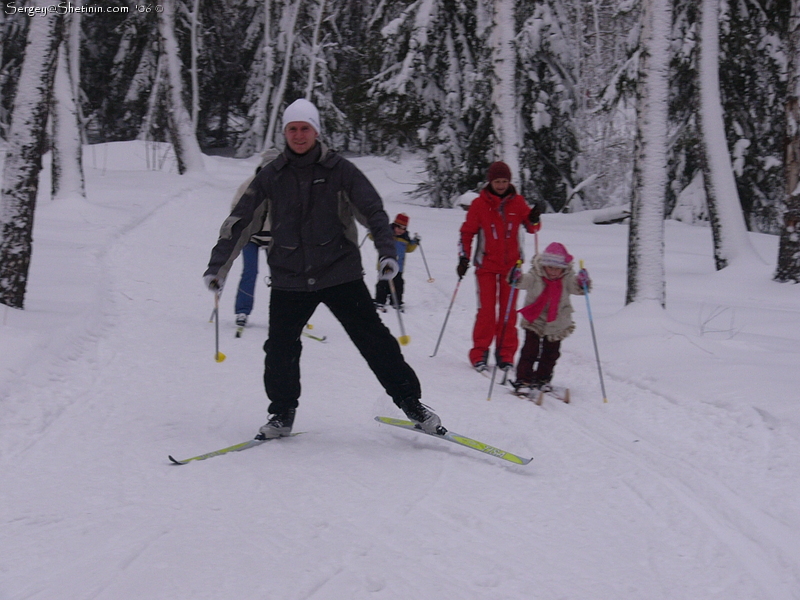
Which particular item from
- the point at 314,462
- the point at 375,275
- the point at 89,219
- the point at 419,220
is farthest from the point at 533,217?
the point at 419,220

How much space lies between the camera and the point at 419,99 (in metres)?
21.5

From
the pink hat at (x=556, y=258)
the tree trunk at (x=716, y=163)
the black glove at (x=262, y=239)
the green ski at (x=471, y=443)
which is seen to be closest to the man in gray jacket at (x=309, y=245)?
the green ski at (x=471, y=443)

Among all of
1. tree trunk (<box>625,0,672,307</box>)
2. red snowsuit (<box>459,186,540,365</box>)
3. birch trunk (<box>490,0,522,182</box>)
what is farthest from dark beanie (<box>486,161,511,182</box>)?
birch trunk (<box>490,0,522,182</box>)

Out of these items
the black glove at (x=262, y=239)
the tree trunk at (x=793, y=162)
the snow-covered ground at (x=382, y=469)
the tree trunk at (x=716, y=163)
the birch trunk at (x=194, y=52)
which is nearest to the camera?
the snow-covered ground at (x=382, y=469)

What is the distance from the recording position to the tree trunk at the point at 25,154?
24.2 feet

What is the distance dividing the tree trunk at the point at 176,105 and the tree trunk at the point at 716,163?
60.0ft

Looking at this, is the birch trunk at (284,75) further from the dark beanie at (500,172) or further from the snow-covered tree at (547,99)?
the dark beanie at (500,172)

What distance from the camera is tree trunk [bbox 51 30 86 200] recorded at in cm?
1712

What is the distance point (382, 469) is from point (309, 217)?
1535 mm

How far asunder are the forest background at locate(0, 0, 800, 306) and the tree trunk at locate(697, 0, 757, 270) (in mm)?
33

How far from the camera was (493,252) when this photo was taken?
753cm

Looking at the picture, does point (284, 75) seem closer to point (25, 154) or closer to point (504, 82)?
point (504, 82)

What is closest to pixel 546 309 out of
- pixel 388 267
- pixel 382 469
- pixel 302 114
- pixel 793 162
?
pixel 388 267

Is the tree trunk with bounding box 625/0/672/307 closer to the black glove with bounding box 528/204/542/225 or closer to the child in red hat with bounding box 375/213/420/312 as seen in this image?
the black glove with bounding box 528/204/542/225
